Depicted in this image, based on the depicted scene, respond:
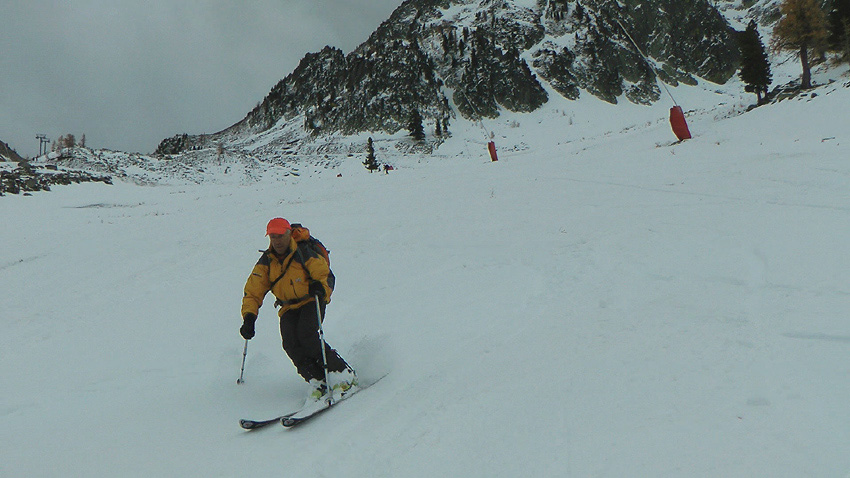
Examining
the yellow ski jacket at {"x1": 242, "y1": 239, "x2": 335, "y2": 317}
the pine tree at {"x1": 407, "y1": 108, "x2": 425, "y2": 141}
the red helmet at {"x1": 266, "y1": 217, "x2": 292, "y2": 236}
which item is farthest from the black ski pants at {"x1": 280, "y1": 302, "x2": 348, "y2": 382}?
the pine tree at {"x1": 407, "y1": 108, "x2": 425, "y2": 141}

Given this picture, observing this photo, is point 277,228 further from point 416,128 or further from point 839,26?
point 416,128

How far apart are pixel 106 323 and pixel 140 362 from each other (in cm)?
200

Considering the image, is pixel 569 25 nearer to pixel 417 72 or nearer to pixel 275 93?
pixel 417 72

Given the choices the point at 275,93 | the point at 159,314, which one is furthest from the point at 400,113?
the point at 159,314

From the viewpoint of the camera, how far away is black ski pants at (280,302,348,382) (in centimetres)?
492

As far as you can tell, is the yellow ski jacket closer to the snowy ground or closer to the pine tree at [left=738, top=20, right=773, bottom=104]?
the snowy ground

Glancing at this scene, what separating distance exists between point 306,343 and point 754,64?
28.9 m

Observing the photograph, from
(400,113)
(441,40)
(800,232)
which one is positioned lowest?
(800,232)

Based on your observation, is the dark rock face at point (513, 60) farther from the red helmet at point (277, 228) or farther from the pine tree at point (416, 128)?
the red helmet at point (277, 228)

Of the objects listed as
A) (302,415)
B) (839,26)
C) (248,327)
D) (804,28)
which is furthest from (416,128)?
(302,415)

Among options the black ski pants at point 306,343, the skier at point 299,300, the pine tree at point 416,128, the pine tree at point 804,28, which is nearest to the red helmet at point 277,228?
the skier at point 299,300

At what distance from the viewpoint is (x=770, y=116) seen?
53.2 ft

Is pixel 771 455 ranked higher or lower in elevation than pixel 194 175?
Result: lower

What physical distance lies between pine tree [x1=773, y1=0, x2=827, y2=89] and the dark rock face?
45.1 metres
